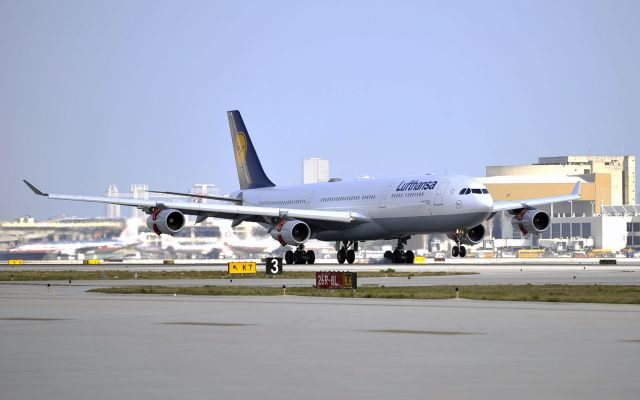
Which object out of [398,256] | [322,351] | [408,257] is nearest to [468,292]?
[322,351]

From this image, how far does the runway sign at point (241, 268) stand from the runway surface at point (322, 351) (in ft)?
94.8

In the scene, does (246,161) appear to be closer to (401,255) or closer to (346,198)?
(346,198)

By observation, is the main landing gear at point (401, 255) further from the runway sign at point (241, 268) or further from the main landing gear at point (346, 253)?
the runway sign at point (241, 268)

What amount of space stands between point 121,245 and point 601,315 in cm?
8596

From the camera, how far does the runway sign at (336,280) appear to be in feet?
147

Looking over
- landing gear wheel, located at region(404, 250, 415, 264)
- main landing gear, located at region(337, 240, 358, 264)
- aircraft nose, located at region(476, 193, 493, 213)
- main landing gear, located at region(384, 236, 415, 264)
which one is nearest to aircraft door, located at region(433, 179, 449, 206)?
aircraft nose, located at region(476, 193, 493, 213)

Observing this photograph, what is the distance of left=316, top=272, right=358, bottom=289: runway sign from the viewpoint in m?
44.8

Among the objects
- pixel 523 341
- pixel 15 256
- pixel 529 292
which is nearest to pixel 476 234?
pixel 529 292

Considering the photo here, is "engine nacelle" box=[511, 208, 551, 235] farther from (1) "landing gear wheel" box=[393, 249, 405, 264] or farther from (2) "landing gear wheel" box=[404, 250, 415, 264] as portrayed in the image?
(1) "landing gear wheel" box=[393, 249, 405, 264]

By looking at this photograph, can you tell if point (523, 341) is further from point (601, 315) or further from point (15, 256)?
point (15, 256)

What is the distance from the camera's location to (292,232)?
263 ft

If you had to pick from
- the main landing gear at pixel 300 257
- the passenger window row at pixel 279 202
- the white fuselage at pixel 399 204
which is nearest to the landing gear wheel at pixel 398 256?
the white fuselage at pixel 399 204

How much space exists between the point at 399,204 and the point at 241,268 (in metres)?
18.0

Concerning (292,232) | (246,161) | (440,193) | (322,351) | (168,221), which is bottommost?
(322,351)
